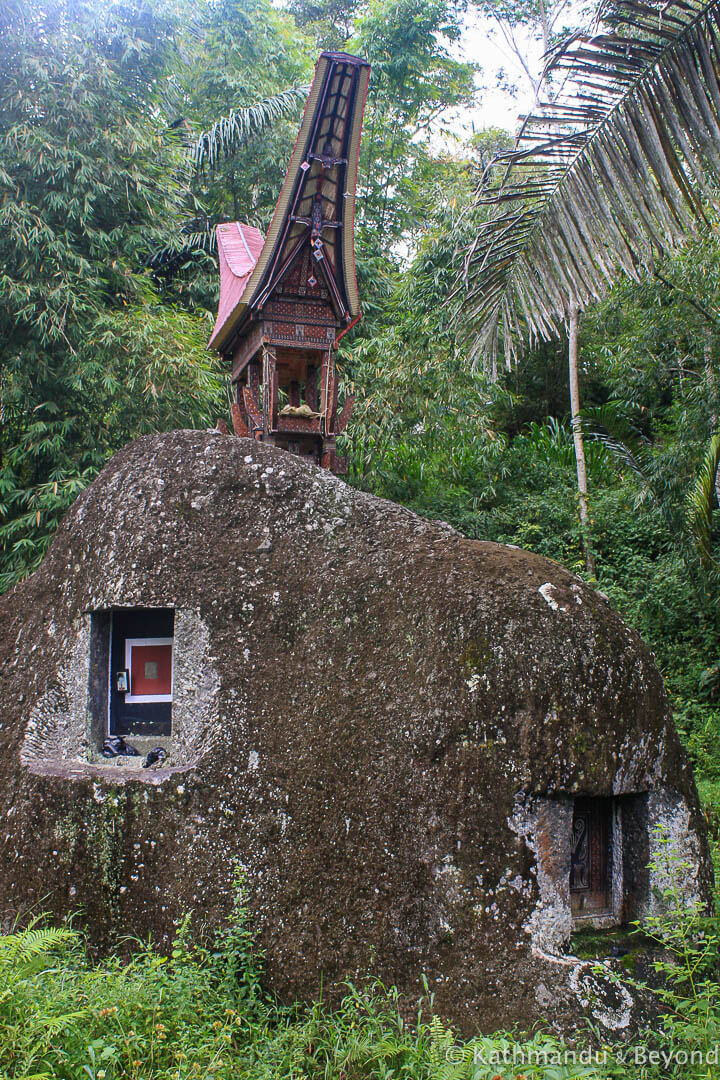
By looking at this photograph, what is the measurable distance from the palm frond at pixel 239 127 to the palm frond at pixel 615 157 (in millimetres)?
11129

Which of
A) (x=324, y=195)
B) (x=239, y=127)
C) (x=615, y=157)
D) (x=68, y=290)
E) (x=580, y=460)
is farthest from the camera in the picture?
(x=239, y=127)

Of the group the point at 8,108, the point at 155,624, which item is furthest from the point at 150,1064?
the point at 8,108

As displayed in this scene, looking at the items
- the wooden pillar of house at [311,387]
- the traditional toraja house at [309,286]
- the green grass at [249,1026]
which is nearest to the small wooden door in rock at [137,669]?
the green grass at [249,1026]

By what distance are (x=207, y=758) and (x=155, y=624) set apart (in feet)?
3.41

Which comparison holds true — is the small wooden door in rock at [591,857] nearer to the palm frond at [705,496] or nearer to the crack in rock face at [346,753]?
the crack in rock face at [346,753]

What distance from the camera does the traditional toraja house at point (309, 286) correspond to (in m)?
5.73

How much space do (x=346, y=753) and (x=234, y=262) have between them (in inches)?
190

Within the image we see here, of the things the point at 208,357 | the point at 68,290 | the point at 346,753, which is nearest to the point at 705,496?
the point at 346,753

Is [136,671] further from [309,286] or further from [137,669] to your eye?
[309,286]

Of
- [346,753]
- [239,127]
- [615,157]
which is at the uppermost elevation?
[239,127]

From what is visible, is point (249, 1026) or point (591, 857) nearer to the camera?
point (249, 1026)

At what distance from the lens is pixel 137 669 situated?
4742 mm

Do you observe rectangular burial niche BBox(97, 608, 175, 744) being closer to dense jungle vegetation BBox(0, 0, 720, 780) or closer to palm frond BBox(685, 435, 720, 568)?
palm frond BBox(685, 435, 720, 568)

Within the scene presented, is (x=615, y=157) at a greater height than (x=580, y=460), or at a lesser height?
lesser
